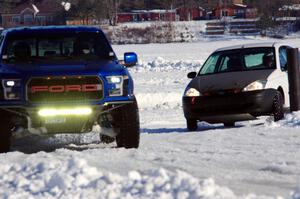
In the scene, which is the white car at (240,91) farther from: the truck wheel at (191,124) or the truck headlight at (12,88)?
the truck headlight at (12,88)

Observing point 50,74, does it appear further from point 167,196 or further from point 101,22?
point 101,22

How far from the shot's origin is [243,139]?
9.50 metres

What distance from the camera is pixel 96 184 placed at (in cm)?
636

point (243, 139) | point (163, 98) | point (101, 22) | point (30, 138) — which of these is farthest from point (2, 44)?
point (101, 22)

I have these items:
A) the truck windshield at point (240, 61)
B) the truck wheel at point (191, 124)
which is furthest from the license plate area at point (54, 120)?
the truck windshield at point (240, 61)

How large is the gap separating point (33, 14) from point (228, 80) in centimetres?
5991

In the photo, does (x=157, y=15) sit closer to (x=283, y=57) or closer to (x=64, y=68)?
(x=283, y=57)

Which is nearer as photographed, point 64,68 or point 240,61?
point 64,68

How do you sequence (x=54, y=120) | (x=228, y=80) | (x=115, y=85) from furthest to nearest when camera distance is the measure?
(x=228, y=80) < (x=115, y=85) < (x=54, y=120)

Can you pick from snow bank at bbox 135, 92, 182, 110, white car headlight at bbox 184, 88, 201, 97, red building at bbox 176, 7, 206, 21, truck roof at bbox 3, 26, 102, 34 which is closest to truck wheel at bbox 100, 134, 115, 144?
truck roof at bbox 3, 26, 102, 34

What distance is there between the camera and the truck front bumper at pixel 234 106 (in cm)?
1125

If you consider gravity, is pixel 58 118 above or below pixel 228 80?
below

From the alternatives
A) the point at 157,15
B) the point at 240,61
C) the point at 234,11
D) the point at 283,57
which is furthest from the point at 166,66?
the point at 234,11

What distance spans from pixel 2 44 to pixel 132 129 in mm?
2279
